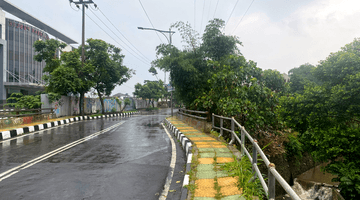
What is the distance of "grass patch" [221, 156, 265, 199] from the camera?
3832mm

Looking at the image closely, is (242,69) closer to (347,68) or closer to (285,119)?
(285,119)

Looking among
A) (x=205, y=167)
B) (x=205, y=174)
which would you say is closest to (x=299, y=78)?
(x=205, y=167)

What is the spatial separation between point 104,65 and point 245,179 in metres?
24.3

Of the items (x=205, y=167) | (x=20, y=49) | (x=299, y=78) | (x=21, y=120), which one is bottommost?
(x=205, y=167)

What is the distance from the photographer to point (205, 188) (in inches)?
165

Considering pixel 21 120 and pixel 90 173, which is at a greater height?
pixel 21 120

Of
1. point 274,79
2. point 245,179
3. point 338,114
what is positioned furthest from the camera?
point 274,79

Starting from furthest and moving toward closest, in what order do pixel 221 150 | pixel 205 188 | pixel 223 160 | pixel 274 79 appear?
pixel 274 79 → pixel 221 150 → pixel 223 160 → pixel 205 188

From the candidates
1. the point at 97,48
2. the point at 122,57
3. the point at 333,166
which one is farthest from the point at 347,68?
the point at 122,57

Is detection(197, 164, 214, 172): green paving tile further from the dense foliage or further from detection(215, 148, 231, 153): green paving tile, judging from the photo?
the dense foliage

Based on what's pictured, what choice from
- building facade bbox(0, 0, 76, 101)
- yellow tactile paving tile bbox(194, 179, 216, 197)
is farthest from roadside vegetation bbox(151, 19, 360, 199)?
building facade bbox(0, 0, 76, 101)

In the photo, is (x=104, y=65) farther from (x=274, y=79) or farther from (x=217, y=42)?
(x=274, y=79)

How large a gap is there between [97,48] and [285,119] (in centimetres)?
2121

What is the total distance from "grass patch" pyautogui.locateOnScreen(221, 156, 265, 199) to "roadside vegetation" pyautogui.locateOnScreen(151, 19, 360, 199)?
143 cm
